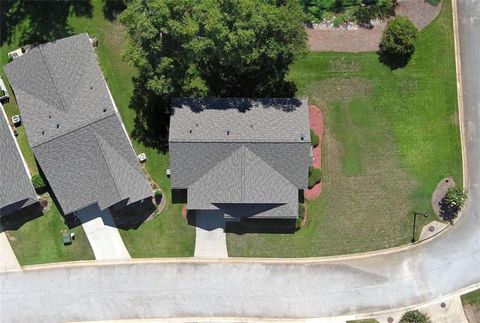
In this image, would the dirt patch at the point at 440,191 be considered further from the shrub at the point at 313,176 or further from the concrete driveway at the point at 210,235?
the concrete driveway at the point at 210,235

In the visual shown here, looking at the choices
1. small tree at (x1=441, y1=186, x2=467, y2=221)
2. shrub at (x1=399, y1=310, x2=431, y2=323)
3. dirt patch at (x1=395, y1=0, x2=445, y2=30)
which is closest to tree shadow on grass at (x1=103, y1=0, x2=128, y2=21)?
dirt patch at (x1=395, y1=0, x2=445, y2=30)

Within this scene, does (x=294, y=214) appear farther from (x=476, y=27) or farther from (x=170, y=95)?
(x=476, y=27)

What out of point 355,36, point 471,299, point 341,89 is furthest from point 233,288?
point 355,36

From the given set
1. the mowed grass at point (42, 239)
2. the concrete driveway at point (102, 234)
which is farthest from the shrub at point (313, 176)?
the mowed grass at point (42, 239)

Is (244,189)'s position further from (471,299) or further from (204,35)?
(471,299)

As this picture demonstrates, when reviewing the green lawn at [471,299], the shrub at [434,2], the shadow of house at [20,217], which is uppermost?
the shrub at [434,2]

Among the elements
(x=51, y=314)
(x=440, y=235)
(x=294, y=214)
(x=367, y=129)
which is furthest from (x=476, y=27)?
(x=51, y=314)
